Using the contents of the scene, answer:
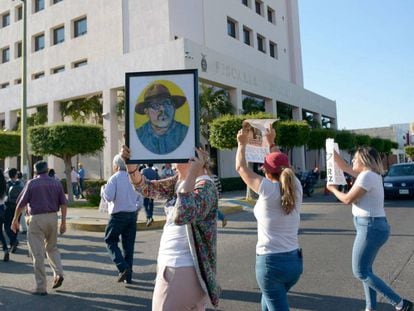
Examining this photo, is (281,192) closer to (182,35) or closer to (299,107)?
(182,35)

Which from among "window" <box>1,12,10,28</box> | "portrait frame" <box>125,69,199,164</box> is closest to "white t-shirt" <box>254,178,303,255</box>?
"portrait frame" <box>125,69,199,164</box>

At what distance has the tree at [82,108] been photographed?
27438 millimetres

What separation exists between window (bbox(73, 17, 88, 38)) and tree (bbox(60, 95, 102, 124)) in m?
6.93

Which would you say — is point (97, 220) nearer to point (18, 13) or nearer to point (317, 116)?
point (317, 116)

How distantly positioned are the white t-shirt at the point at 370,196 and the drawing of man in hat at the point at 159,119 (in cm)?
218

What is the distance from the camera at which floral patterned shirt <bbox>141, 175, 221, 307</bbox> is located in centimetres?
263

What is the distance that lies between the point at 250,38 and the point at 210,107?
42.2 feet

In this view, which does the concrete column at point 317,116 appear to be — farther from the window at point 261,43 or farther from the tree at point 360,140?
the window at point 261,43

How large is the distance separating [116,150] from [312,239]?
663 inches

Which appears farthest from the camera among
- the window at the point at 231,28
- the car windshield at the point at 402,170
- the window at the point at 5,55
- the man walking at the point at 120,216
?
the window at the point at 5,55

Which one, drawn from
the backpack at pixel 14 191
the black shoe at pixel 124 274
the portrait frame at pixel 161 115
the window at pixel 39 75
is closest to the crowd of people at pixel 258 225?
the portrait frame at pixel 161 115

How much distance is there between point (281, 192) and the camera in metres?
3.34

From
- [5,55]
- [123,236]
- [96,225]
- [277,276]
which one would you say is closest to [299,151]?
[96,225]

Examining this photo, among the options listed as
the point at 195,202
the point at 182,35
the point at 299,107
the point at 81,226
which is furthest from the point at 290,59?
the point at 195,202
